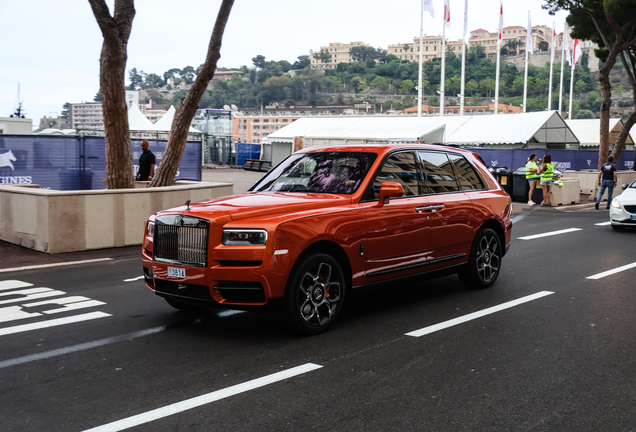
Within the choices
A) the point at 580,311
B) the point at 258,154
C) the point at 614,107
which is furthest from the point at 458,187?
the point at 614,107

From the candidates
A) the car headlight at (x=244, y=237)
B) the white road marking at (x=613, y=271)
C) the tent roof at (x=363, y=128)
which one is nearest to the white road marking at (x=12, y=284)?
the car headlight at (x=244, y=237)

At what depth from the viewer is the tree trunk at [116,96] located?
41.2 feet

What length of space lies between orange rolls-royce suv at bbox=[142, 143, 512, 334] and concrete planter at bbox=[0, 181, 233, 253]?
4789mm

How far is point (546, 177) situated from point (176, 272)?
59.1 ft

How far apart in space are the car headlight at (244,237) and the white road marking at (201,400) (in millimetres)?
1104

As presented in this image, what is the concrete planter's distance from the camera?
10406 millimetres

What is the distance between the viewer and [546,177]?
69.9 ft

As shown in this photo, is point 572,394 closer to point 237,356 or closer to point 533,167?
point 237,356

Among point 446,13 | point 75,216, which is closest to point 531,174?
point 75,216

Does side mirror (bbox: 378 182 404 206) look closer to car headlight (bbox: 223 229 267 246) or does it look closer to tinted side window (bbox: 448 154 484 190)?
car headlight (bbox: 223 229 267 246)

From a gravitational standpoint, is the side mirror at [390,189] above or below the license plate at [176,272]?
above

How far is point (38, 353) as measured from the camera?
532cm

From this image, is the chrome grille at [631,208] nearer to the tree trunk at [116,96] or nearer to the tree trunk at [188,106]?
the tree trunk at [188,106]

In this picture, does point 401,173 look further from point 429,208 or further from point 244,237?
point 244,237
